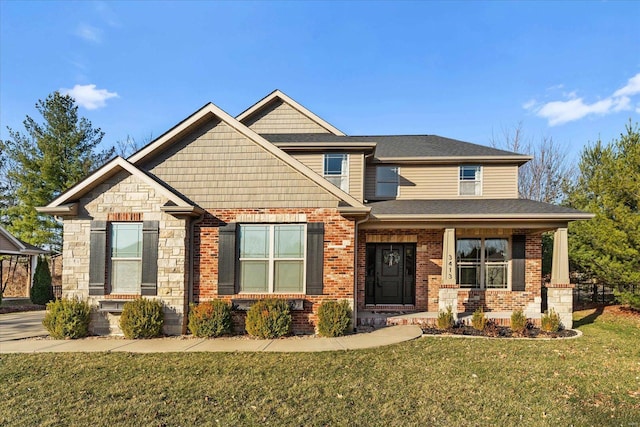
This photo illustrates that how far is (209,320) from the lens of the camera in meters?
8.15

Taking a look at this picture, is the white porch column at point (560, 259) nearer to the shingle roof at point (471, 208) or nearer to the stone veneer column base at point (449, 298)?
the shingle roof at point (471, 208)

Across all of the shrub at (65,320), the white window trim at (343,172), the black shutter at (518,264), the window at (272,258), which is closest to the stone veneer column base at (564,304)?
the black shutter at (518,264)

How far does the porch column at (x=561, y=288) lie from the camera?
9.61 metres

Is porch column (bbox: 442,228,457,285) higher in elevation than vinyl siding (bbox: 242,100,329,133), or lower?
lower

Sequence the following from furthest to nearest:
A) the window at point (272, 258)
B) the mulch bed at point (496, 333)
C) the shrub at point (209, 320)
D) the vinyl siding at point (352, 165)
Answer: the vinyl siding at point (352, 165) < the mulch bed at point (496, 333) < the window at point (272, 258) < the shrub at point (209, 320)

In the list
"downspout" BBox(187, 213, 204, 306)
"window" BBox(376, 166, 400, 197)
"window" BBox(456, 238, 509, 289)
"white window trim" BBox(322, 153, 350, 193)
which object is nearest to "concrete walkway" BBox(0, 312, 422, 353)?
"downspout" BBox(187, 213, 204, 306)

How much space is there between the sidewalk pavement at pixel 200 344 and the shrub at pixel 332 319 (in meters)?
0.21

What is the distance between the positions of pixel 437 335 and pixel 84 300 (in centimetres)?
823

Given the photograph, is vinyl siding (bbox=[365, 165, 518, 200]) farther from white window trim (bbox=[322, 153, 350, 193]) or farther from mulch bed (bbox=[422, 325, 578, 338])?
mulch bed (bbox=[422, 325, 578, 338])

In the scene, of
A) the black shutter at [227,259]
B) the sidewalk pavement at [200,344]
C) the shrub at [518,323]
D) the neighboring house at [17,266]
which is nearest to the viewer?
the sidewalk pavement at [200,344]

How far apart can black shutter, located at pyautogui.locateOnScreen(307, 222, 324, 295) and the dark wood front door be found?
3444mm

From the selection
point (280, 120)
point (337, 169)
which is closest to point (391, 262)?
point (337, 169)

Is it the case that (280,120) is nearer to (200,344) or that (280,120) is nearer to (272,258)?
(272,258)

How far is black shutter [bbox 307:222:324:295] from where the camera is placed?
28.1ft
